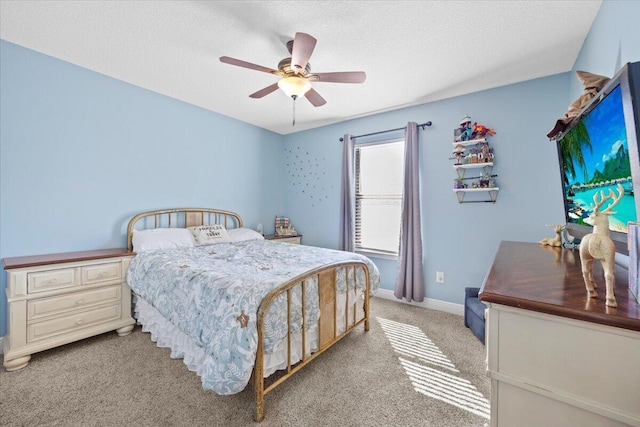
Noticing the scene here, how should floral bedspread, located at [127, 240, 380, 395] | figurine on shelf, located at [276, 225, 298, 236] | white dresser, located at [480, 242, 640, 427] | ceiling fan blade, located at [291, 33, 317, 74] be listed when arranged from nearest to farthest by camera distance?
white dresser, located at [480, 242, 640, 427]
floral bedspread, located at [127, 240, 380, 395]
ceiling fan blade, located at [291, 33, 317, 74]
figurine on shelf, located at [276, 225, 298, 236]

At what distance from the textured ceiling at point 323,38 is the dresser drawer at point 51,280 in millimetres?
1935

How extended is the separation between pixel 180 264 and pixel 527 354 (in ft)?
7.61

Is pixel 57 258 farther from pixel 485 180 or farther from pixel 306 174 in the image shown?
pixel 485 180

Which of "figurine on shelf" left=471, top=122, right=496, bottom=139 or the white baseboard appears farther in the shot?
the white baseboard

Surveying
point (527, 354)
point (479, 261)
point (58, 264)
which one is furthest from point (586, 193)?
point (58, 264)

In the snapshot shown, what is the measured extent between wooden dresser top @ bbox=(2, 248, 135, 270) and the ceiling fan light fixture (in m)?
2.19

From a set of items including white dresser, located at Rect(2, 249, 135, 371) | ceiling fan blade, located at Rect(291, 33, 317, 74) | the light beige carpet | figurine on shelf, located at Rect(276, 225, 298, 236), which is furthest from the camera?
figurine on shelf, located at Rect(276, 225, 298, 236)

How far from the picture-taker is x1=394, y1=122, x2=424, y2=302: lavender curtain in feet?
10.7

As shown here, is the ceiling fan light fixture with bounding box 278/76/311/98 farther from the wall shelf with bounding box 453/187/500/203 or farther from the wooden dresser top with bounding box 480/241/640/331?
the wall shelf with bounding box 453/187/500/203

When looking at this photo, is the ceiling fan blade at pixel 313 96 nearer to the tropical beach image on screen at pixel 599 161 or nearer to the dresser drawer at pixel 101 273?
the tropical beach image on screen at pixel 599 161

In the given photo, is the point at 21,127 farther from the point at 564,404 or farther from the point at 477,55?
the point at 477,55

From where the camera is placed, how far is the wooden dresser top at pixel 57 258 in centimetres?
204

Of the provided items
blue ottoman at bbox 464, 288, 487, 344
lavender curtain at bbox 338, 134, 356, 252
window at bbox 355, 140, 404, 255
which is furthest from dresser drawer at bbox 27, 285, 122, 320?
blue ottoman at bbox 464, 288, 487, 344

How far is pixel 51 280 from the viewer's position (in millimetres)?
2162
